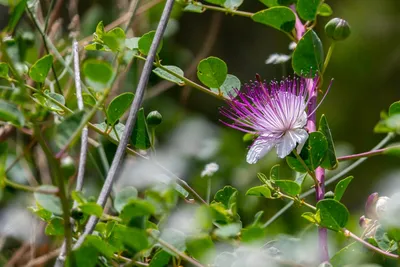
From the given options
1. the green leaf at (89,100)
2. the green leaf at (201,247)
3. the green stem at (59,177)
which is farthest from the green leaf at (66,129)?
the green leaf at (89,100)

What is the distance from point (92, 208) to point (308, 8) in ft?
1.18

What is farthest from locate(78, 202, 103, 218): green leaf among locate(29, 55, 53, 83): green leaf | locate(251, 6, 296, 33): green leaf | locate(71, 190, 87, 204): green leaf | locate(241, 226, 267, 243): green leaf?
locate(251, 6, 296, 33): green leaf

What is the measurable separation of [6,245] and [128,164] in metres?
0.26

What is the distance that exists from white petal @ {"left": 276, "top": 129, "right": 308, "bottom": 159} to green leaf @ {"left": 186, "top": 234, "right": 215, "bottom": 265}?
155mm

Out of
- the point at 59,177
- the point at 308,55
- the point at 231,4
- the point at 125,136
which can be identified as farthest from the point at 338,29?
the point at 59,177

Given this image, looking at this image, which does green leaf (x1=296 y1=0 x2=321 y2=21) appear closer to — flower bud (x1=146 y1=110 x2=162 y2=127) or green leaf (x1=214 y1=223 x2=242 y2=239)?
flower bud (x1=146 y1=110 x2=162 y2=127)

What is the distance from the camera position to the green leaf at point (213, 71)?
2.33 ft

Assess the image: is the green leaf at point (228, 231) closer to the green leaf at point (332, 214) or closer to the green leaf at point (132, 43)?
the green leaf at point (332, 214)

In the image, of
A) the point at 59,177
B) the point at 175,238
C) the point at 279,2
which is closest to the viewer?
the point at 59,177

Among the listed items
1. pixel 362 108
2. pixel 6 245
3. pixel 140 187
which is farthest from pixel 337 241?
pixel 362 108

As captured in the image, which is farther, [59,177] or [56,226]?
[56,226]

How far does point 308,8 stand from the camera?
75 cm

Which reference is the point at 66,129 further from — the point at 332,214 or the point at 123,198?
the point at 332,214

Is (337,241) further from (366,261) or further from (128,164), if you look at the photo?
(128,164)
